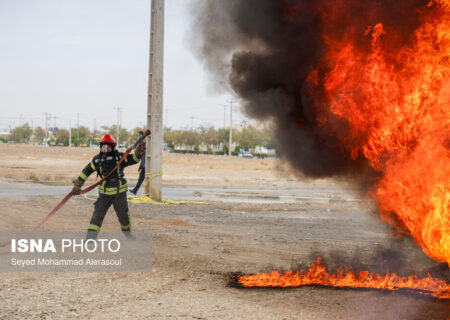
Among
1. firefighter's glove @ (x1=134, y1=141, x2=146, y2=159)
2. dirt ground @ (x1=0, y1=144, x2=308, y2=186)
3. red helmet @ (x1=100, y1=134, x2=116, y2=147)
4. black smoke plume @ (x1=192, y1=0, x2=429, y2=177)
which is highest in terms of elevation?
black smoke plume @ (x1=192, y1=0, x2=429, y2=177)

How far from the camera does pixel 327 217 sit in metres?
13.3

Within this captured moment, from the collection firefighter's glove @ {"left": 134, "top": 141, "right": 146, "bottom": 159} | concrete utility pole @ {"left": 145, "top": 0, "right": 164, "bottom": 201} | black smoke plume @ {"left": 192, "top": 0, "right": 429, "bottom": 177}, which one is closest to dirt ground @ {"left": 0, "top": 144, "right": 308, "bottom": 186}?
black smoke plume @ {"left": 192, "top": 0, "right": 429, "bottom": 177}

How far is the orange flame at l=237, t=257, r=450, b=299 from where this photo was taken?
5.88 meters

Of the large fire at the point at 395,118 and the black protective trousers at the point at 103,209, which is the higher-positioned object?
the large fire at the point at 395,118

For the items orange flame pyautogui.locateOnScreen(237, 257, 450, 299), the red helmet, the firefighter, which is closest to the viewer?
orange flame pyautogui.locateOnScreen(237, 257, 450, 299)

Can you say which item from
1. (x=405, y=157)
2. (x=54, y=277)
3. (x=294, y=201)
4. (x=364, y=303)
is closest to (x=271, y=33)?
(x=405, y=157)

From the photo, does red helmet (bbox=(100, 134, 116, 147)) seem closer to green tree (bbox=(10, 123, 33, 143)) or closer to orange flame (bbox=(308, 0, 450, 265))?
orange flame (bbox=(308, 0, 450, 265))

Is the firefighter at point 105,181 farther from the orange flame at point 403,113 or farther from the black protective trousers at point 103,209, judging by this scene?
the orange flame at point 403,113

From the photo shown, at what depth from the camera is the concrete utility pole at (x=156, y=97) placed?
14.9m

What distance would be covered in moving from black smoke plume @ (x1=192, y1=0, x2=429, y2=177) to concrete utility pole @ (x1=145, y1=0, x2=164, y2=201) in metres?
7.50

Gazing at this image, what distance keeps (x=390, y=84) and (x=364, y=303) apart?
262cm

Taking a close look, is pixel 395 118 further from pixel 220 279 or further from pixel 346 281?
pixel 220 279

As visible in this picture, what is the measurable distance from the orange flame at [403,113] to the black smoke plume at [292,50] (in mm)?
124

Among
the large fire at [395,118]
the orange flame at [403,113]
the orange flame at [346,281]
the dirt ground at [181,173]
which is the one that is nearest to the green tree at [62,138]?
the dirt ground at [181,173]
